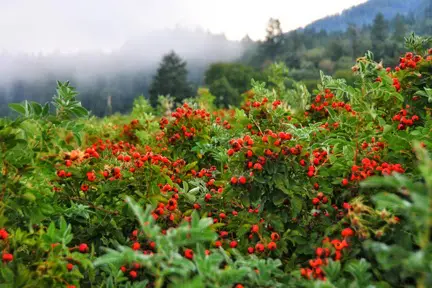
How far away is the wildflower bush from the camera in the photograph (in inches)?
81.2

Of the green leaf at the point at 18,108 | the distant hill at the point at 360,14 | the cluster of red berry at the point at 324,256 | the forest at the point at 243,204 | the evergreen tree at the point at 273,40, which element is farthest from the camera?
the distant hill at the point at 360,14

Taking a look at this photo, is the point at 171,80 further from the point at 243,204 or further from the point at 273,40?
the point at 243,204

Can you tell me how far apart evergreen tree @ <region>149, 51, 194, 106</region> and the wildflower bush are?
41656 millimetres

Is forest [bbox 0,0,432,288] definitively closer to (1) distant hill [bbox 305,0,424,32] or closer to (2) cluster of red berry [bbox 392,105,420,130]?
(2) cluster of red berry [bbox 392,105,420,130]

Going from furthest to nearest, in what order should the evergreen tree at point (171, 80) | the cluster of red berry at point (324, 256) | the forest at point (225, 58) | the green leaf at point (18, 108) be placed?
the forest at point (225, 58), the evergreen tree at point (171, 80), the green leaf at point (18, 108), the cluster of red berry at point (324, 256)

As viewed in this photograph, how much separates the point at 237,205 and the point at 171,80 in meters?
45.4

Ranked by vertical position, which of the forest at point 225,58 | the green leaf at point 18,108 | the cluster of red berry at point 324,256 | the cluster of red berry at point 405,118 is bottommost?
the forest at point 225,58

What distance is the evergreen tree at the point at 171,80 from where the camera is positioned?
152 feet

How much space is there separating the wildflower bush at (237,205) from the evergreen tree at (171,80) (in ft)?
137

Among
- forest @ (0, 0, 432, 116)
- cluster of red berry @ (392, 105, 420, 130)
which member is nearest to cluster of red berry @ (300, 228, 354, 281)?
cluster of red berry @ (392, 105, 420, 130)

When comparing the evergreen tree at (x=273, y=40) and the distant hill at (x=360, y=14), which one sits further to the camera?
the distant hill at (x=360, y=14)

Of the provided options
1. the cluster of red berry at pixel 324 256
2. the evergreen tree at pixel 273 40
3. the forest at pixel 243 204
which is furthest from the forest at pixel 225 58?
the cluster of red berry at pixel 324 256

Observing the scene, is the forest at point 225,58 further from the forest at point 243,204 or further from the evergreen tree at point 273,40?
the forest at point 243,204

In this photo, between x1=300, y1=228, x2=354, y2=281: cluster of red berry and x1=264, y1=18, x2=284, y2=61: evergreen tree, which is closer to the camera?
x1=300, y1=228, x2=354, y2=281: cluster of red berry
